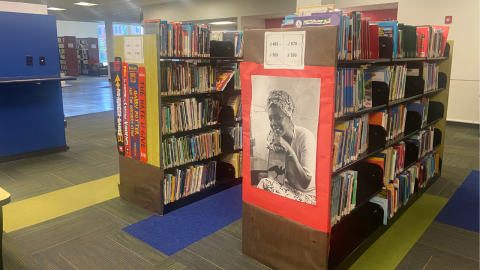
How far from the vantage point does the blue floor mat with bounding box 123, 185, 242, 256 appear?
288 centimetres

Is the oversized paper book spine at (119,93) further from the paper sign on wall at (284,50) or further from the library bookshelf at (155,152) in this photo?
the paper sign on wall at (284,50)

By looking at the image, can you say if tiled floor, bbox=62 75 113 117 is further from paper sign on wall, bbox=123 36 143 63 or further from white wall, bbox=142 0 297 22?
paper sign on wall, bbox=123 36 143 63

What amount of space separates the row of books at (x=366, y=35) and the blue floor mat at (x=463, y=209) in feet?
4.97

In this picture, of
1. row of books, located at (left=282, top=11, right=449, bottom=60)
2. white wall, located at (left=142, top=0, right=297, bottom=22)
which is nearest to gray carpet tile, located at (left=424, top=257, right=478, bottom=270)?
row of books, located at (left=282, top=11, right=449, bottom=60)

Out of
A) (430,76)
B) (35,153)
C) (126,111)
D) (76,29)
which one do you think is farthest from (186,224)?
(76,29)

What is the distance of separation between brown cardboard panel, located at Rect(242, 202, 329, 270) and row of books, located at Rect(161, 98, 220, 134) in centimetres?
118

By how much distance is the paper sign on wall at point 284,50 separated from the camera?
2045 millimetres

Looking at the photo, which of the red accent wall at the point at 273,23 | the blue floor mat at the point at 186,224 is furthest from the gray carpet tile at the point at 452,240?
the red accent wall at the point at 273,23

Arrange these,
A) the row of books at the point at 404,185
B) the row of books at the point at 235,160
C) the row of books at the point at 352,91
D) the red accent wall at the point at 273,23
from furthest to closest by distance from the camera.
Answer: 1. the red accent wall at the point at 273,23
2. the row of books at the point at 235,160
3. the row of books at the point at 404,185
4. the row of books at the point at 352,91

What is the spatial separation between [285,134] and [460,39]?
21.8 ft

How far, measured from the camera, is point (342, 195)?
238 cm

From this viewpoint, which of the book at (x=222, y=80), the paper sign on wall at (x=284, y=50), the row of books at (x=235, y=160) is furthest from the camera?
the row of books at (x=235, y=160)

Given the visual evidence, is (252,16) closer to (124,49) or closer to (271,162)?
(124,49)

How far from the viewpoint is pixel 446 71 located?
402 centimetres
